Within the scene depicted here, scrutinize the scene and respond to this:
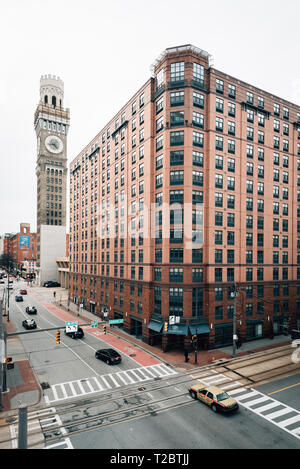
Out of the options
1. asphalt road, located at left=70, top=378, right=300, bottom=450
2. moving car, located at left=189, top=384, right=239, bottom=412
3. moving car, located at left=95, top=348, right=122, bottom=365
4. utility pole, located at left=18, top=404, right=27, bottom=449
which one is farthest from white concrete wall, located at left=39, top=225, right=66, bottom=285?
utility pole, located at left=18, top=404, right=27, bottom=449

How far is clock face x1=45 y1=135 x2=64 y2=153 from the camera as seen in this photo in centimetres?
11515

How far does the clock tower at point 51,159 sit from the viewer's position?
11225 centimetres

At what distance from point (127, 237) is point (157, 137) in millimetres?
17195

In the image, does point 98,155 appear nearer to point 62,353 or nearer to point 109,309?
point 109,309

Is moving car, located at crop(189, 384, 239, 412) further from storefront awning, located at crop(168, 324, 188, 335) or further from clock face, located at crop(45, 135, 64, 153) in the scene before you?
clock face, located at crop(45, 135, 64, 153)

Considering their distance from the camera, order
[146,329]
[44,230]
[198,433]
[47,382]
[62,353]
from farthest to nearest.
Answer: [44,230] < [146,329] < [62,353] < [47,382] < [198,433]

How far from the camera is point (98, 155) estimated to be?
200 ft

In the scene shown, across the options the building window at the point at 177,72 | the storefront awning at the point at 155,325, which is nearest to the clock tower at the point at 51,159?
the storefront awning at the point at 155,325

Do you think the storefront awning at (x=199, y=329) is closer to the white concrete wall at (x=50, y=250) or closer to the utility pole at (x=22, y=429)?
the utility pole at (x=22, y=429)

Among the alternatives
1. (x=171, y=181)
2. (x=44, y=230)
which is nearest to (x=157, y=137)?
(x=171, y=181)

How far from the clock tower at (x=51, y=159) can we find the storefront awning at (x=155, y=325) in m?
82.9
